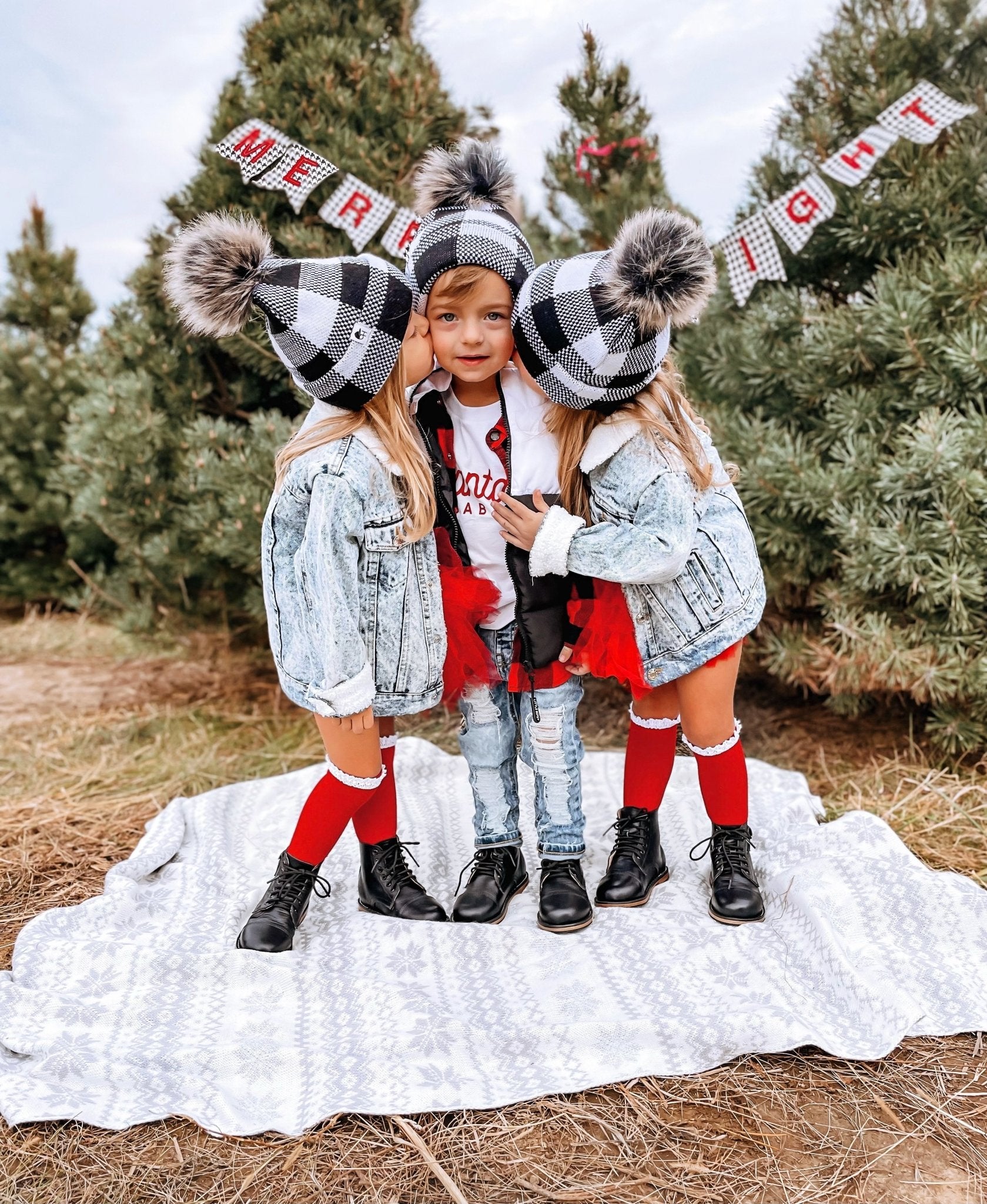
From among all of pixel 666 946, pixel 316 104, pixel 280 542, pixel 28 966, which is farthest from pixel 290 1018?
pixel 316 104

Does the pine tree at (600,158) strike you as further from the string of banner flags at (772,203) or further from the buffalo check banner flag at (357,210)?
the buffalo check banner flag at (357,210)

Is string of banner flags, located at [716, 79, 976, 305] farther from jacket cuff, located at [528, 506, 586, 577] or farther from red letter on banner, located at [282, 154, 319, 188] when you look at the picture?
jacket cuff, located at [528, 506, 586, 577]

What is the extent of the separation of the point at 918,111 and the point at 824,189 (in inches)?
13.0

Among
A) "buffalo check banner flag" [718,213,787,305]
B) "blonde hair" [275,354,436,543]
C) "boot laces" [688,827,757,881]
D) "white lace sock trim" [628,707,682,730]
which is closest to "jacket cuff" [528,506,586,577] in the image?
"blonde hair" [275,354,436,543]

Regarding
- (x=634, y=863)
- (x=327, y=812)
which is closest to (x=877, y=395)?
(x=634, y=863)

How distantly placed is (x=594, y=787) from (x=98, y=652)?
3133 mm

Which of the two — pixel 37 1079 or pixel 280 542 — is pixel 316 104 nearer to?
pixel 280 542

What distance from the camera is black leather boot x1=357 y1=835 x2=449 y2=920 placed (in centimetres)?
220

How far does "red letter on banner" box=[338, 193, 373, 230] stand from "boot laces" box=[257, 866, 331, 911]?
184 cm

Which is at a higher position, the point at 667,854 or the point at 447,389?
the point at 447,389

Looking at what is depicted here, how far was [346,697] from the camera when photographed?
6.32ft

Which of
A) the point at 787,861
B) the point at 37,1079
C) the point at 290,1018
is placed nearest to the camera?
the point at 37,1079

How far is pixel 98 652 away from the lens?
198 inches

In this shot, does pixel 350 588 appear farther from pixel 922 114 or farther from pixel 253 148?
pixel 922 114
